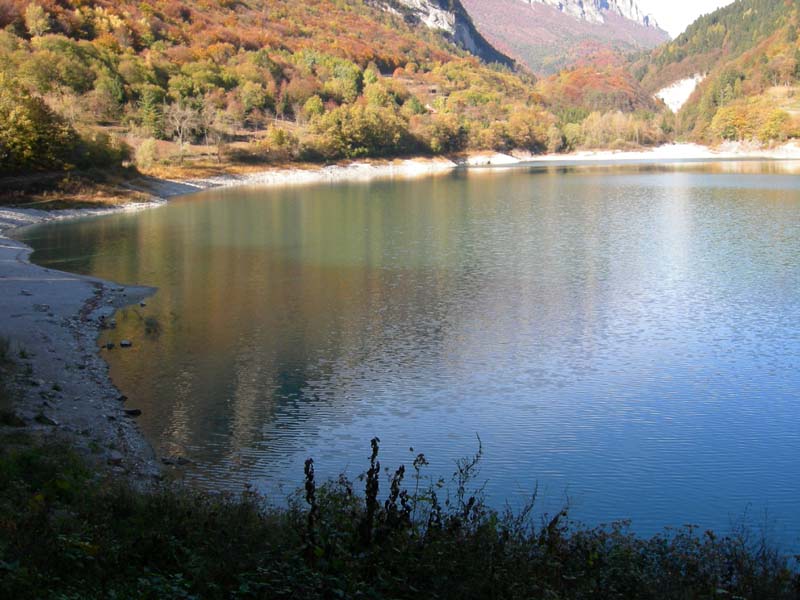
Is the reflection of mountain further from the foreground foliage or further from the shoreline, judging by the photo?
the foreground foliage

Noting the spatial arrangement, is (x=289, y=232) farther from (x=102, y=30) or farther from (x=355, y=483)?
(x=102, y=30)

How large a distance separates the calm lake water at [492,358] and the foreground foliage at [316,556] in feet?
7.66

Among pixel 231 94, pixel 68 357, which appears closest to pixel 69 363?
pixel 68 357

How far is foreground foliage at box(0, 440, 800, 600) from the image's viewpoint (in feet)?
18.2

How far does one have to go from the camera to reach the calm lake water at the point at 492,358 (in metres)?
11.0

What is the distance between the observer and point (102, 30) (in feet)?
384

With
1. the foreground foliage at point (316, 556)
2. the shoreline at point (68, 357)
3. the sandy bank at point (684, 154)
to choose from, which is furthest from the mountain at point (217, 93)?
the foreground foliage at point (316, 556)

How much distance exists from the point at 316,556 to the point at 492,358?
10914 millimetres

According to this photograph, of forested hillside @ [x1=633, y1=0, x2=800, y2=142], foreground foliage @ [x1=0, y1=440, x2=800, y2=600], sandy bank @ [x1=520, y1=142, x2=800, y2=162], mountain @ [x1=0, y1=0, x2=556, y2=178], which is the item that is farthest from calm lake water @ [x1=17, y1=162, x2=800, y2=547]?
forested hillside @ [x1=633, y1=0, x2=800, y2=142]

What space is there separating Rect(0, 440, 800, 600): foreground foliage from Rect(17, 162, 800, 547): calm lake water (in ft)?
7.66

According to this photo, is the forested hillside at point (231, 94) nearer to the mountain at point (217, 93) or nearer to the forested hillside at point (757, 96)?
the mountain at point (217, 93)

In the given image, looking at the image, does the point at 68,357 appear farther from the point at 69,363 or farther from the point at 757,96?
the point at 757,96

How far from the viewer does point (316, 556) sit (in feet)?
19.9

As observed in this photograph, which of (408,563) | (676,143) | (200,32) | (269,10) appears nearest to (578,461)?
(408,563)
